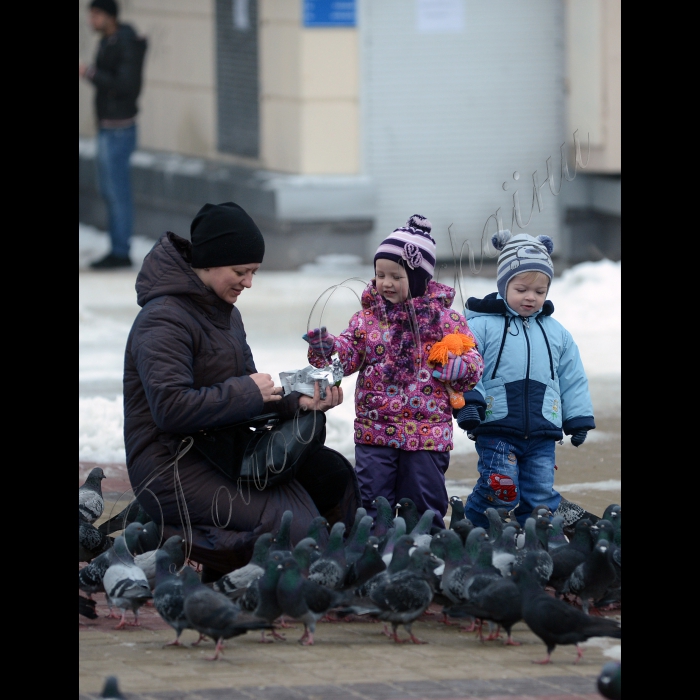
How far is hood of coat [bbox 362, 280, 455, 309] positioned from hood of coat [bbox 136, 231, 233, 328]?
780 mm

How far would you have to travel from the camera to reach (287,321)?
508 inches

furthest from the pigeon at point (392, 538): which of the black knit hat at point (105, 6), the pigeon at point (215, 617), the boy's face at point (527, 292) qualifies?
the black knit hat at point (105, 6)

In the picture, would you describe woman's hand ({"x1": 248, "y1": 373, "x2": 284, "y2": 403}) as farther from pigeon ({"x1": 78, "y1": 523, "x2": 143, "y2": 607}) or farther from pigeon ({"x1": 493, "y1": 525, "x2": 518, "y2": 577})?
pigeon ({"x1": 493, "y1": 525, "x2": 518, "y2": 577})

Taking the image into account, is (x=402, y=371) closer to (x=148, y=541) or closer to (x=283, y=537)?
(x=283, y=537)

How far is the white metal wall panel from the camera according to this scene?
15492 millimetres

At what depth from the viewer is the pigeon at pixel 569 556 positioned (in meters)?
5.45

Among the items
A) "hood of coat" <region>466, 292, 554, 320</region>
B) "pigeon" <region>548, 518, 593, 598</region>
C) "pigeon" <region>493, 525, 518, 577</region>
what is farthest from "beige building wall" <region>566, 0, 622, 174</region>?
"pigeon" <region>493, 525, 518, 577</region>

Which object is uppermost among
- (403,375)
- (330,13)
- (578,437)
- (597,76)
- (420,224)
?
(330,13)

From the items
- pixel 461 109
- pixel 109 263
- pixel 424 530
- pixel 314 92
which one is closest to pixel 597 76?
pixel 461 109

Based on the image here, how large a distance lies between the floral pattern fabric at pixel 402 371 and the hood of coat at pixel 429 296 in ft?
0.04

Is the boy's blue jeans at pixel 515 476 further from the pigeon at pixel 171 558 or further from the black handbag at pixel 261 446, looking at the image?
the pigeon at pixel 171 558

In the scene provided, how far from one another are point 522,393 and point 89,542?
2.21m
